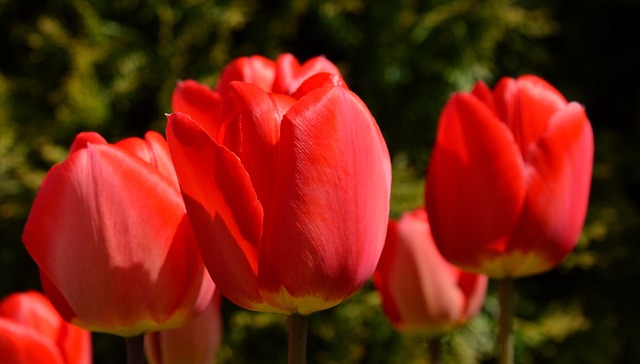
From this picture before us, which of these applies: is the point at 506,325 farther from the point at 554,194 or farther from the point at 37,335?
the point at 37,335

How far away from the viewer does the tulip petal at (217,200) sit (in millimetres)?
379

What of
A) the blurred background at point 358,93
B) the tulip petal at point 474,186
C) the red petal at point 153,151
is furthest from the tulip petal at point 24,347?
the blurred background at point 358,93

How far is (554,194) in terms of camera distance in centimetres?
54

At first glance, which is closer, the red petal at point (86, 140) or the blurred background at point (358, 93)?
the red petal at point (86, 140)

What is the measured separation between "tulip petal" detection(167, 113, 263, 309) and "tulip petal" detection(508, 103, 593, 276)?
0.20 meters

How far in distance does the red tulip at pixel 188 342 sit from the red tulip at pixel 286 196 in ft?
0.47

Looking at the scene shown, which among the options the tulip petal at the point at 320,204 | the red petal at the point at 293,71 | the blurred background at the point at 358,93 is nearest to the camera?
the tulip petal at the point at 320,204

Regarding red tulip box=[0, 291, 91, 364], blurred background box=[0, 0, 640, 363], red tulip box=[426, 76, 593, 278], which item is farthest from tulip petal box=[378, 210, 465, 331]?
blurred background box=[0, 0, 640, 363]

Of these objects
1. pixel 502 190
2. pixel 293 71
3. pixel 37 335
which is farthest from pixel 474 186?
pixel 37 335

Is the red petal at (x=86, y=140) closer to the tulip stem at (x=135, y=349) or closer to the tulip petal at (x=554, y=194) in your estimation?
the tulip stem at (x=135, y=349)

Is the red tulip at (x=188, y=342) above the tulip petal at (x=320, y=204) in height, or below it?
below

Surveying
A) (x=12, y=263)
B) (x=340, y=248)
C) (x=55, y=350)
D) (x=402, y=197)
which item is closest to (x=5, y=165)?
(x=12, y=263)

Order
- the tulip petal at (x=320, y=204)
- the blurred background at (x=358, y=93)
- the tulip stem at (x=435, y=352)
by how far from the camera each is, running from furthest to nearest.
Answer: the blurred background at (x=358, y=93) → the tulip stem at (x=435, y=352) → the tulip petal at (x=320, y=204)

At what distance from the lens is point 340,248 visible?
0.38 metres
